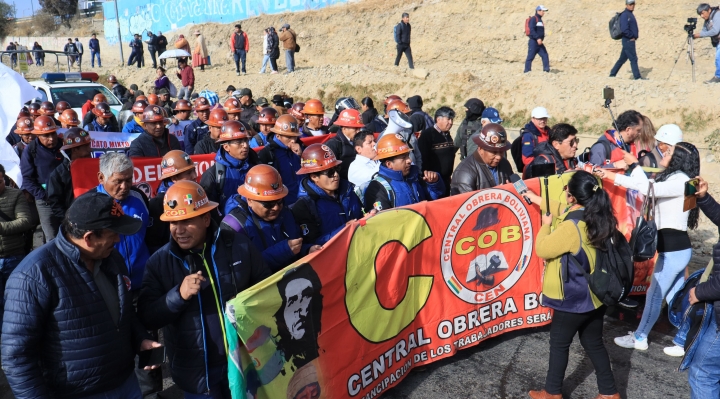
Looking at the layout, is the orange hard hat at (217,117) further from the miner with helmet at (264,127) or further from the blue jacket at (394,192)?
Result: the blue jacket at (394,192)

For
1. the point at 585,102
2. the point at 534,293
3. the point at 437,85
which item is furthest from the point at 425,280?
the point at 437,85

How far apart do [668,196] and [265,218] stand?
3.79 m

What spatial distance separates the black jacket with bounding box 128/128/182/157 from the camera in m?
8.05

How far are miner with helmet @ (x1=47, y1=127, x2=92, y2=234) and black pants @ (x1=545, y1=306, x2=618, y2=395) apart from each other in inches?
206

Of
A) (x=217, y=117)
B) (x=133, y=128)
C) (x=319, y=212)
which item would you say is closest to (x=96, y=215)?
(x=319, y=212)

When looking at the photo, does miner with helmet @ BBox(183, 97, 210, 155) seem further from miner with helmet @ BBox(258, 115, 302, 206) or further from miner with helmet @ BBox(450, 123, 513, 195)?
miner with helmet @ BBox(450, 123, 513, 195)

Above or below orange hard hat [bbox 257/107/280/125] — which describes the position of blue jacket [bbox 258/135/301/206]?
below

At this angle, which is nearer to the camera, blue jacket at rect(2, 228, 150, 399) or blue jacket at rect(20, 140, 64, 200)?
blue jacket at rect(2, 228, 150, 399)

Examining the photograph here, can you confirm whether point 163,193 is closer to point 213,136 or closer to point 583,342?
point 213,136

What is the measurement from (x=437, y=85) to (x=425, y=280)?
16.1 metres

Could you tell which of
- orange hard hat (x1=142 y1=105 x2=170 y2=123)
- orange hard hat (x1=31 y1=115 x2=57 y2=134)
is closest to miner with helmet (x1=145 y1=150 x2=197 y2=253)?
orange hard hat (x1=142 y1=105 x2=170 y2=123)

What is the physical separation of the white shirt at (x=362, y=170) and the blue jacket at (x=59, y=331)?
364 cm

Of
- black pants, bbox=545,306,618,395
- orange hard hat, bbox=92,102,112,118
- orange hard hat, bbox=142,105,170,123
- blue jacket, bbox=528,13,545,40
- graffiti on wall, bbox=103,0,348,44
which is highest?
graffiti on wall, bbox=103,0,348,44

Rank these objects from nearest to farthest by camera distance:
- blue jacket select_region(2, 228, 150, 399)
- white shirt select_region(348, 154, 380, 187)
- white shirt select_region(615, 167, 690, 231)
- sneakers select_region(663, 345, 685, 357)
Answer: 1. blue jacket select_region(2, 228, 150, 399)
2. white shirt select_region(615, 167, 690, 231)
3. sneakers select_region(663, 345, 685, 357)
4. white shirt select_region(348, 154, 380, 187)
